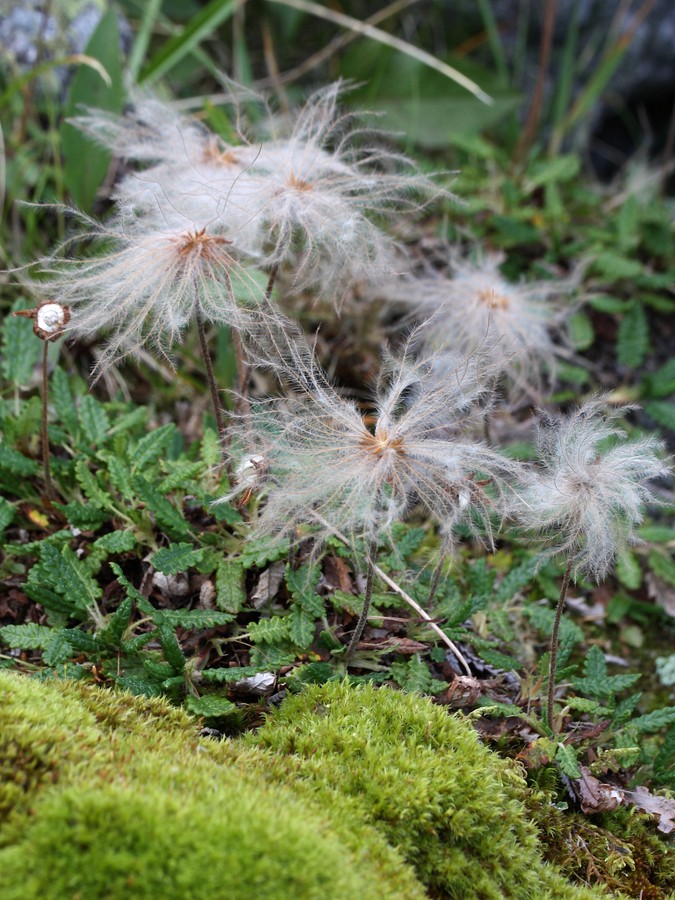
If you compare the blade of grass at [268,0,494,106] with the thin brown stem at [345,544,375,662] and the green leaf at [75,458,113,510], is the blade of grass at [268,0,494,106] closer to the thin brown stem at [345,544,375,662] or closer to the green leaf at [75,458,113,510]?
the green leaf at [75,458,113,510]

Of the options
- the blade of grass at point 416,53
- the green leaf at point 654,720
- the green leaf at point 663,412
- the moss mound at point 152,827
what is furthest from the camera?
the blade of grass at point 416,53

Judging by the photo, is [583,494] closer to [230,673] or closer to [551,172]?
[230,673]

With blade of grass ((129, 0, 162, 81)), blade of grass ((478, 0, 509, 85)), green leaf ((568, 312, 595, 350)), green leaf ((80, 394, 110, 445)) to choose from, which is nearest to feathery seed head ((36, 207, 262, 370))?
green leaf ((80, 394, 110, 445))

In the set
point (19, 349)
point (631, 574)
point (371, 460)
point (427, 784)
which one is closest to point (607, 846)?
point (427, 784)

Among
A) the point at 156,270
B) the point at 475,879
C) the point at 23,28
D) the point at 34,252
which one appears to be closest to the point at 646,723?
the point at 475,879

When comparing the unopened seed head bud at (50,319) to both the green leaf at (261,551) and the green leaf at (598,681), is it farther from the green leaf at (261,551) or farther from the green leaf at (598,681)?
the green leaf at (598,681)

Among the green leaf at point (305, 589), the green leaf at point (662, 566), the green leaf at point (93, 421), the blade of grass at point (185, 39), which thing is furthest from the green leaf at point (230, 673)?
the blade of grass at point (185, 39)

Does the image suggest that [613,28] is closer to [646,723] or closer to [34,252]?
[34,252]
